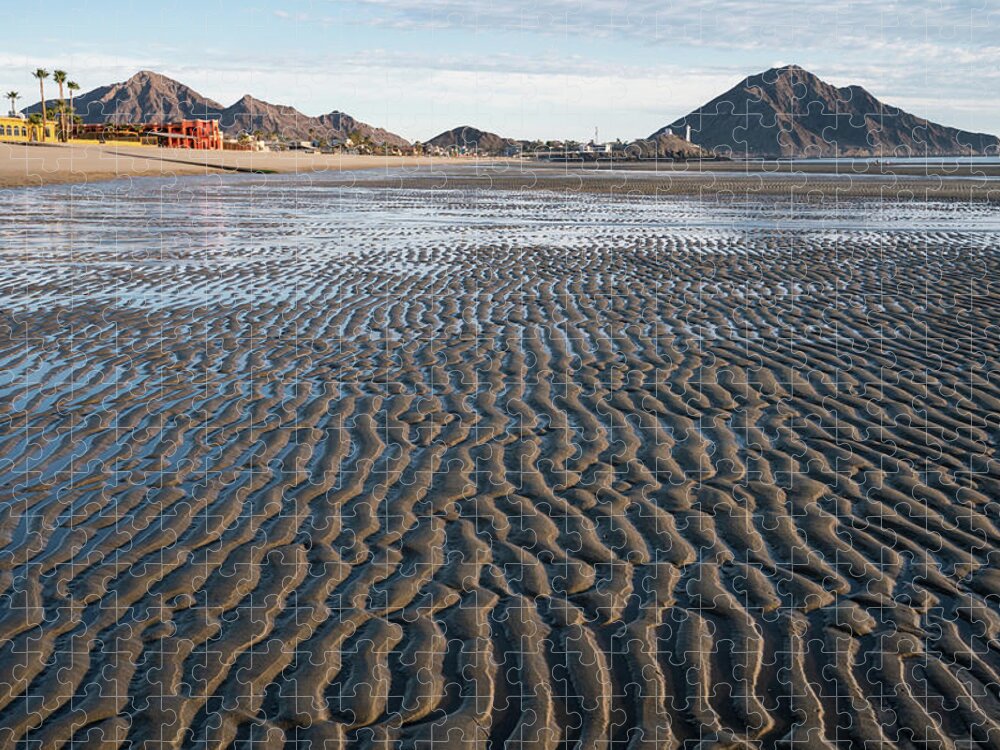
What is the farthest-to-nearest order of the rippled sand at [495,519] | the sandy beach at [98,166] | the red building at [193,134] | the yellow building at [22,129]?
1. the yellow building at [22,129]
2. the red building at [193,134]
3. the sandy beach at [98,166]
4. the rippled sand at [495,519]

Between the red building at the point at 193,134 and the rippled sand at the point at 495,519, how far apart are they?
329 ft

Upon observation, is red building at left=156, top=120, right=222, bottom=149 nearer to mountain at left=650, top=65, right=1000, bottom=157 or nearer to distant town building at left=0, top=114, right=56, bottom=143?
distant town building at left=0, top=114, right=56, bottom=143

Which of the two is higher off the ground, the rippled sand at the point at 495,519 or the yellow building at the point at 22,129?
the yellow building at the point at 22,129

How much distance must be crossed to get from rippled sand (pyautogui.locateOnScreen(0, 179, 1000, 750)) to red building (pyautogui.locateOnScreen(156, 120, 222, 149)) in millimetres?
100211

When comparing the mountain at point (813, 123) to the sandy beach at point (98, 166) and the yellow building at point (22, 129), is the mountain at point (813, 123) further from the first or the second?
the yellow building at point (22, 129)

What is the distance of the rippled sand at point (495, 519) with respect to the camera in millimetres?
4699

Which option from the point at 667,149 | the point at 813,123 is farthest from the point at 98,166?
the point at 667,149

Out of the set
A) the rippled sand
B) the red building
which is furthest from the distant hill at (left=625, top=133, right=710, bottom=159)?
the rippled sand

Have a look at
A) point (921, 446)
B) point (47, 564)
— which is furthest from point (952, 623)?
point (47, 564)

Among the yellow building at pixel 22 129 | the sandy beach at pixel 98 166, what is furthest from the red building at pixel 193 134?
the sandy beach at pixel 98 166

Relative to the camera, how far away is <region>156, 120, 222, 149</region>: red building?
111 meters

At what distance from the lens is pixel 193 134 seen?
11875 cm

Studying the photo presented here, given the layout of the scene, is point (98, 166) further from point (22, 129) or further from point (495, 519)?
point (22, 129)

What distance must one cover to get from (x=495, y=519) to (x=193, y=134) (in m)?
121
